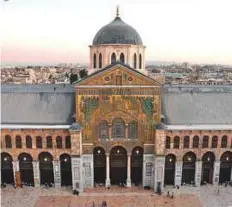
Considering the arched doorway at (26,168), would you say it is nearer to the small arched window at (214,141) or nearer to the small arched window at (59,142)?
the small arched window at (59,142)

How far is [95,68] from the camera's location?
4100 cm

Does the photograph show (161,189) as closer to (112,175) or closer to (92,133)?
(112,175)

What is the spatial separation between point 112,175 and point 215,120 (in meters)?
12.9

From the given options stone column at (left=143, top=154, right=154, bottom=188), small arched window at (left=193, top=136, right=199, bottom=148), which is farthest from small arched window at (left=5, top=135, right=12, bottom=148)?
small arched window at (left=193, top=136, right=199, bottom=148)

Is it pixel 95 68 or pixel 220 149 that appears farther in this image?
pixel 95 68

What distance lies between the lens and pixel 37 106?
38.0 metres

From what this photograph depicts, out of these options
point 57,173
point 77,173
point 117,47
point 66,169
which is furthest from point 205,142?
point 57,173

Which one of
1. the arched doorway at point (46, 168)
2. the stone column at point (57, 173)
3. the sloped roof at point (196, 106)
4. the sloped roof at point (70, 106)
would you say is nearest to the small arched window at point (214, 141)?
the sloped roof at point (70, 106)

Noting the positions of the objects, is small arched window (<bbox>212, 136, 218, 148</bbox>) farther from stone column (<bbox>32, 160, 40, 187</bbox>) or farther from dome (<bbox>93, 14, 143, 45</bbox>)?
stone column (<bbox>32, 160, 40, 187</bbox>)

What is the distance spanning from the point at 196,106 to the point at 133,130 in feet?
26.3

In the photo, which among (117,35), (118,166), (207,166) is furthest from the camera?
(117,35)

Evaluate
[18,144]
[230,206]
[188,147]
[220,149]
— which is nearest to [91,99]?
[18,144]

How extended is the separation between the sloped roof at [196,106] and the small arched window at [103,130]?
6.51m

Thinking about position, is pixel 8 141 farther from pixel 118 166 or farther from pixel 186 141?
pixel 186 141
